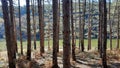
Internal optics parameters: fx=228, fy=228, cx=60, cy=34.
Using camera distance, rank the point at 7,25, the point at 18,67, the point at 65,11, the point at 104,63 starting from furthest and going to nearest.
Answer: the point at 104,63, the point at 18,67, the point at 7,25, the point at 65,11

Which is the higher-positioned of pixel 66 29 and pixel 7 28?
pixel 66 29

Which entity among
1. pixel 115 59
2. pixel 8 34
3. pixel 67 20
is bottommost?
pixel 115 59

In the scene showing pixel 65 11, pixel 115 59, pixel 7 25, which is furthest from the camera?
pixel 115 59

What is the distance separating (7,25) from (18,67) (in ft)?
10.9

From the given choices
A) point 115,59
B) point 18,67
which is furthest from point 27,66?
point 115,59

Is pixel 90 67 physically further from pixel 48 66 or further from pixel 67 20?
pixel 67 20

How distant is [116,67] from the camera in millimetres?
16938

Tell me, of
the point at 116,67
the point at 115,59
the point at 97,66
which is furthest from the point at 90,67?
the point at 115,59

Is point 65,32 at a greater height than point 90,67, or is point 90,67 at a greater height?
point 65,32

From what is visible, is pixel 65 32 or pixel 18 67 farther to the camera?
pixel 18 67

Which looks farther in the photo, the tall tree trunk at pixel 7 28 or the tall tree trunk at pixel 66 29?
the tall tree trunk at pixel 7 28

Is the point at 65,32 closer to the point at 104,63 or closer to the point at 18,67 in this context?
the point at 18,67

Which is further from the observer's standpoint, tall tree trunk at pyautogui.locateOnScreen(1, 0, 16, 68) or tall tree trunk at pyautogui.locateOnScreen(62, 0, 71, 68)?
tall tree trunk at pyautogui.locateOnScreen(1, 0, 16, 68)

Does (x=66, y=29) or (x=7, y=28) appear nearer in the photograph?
(x=66, y=29)
